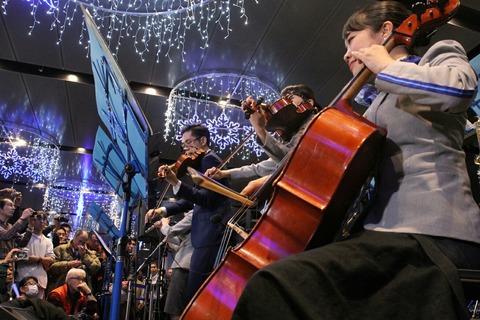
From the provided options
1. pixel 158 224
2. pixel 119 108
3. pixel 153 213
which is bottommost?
pixel 158 224

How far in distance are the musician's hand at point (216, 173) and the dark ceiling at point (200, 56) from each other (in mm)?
1395

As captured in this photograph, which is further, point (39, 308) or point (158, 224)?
point (39, 308)

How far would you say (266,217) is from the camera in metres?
1.20

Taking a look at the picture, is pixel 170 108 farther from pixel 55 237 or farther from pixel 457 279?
pixel 457 279

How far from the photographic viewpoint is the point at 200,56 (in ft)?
17.5

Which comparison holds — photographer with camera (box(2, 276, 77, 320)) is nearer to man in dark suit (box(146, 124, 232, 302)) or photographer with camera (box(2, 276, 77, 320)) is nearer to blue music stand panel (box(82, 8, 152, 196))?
man in dark suit (box(146, 124, 232, 302))

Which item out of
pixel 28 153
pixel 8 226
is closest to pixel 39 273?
pixel 8 226

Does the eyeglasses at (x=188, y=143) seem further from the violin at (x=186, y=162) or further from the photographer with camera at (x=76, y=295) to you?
the photographer with camera at (x=76, y=295)

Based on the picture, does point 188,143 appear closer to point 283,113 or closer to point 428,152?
point 283,113

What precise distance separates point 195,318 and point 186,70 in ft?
15.6

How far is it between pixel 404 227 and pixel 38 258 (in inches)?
185

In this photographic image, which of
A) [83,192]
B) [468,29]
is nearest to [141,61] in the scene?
[468,29]

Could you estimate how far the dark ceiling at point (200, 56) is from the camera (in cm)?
456

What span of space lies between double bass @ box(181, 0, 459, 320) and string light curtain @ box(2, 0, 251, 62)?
3.18 meters
